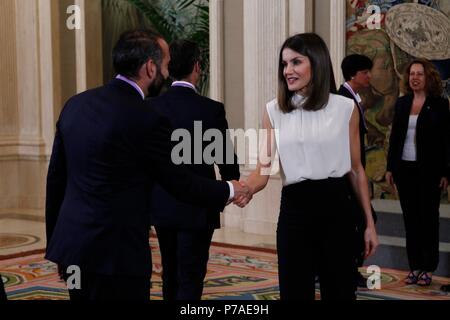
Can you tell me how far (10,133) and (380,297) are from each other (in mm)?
6984

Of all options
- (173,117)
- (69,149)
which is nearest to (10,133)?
(173,117)

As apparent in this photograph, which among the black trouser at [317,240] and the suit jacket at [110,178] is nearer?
the suit jacket at [110,178]

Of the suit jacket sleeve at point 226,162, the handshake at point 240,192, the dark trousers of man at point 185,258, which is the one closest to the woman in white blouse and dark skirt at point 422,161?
the suit jacket sleeve at point 226,162

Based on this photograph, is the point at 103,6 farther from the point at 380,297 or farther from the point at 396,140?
the point at 380,297

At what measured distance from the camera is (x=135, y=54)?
318 cm

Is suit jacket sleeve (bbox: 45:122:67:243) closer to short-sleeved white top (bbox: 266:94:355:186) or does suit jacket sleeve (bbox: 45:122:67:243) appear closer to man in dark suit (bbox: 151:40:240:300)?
short-sleeved white top (bbox: 266:94:355:186)

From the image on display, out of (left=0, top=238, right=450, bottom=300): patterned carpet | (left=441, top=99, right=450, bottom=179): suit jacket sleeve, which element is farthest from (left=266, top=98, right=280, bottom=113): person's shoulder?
(left=441, top=99, right=450, bottom=179): suit jacket sleeve

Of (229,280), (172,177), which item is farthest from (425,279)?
(172,177)

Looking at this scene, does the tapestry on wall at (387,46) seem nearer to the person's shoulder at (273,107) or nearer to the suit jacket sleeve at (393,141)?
the suit jacket sleeve at (393,141)

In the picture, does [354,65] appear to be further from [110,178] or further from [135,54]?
[110,178]

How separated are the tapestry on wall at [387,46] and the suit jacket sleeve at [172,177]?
4947 mm

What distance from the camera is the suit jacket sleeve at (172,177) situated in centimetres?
308

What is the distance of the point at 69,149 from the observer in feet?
10.4

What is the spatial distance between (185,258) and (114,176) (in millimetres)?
1359
